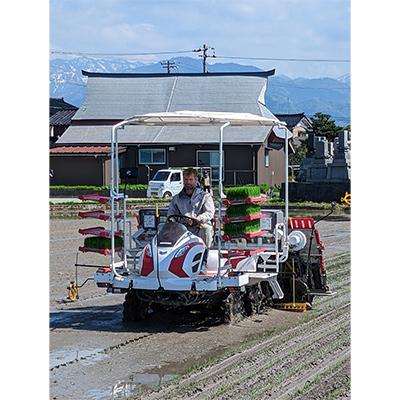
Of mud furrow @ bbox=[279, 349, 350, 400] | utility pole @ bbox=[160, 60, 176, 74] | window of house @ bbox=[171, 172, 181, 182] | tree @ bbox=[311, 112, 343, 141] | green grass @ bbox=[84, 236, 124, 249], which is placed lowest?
mud furrow @ bbox=[279, 349, 350, 400]

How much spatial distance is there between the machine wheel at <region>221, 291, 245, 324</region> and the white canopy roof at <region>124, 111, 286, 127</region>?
163 centimetres

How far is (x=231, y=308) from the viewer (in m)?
8.23

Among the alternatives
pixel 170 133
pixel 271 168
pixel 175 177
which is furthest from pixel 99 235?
pixel 271 168

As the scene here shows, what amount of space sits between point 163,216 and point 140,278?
3.66 ft

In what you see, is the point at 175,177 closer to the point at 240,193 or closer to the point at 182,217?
the point at 182,217

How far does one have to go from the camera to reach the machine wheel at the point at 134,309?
827 cm

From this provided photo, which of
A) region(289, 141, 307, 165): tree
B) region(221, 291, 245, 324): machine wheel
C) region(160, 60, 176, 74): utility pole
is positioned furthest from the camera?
region(160, 60, 176, 74): utility pole

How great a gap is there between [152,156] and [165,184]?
6225mm

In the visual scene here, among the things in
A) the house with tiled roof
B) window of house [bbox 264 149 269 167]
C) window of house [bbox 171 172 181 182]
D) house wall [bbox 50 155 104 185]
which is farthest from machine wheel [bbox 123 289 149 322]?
window of house [bbox 264 149 269 167]

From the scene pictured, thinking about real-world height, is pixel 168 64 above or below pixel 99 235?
above

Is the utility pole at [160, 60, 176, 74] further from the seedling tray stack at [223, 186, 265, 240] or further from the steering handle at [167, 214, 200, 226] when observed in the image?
the seedling tray stack at [223, 186, 265, 240]

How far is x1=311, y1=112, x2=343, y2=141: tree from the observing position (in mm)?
44200

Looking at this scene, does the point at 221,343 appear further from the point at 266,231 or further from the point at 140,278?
the point at 266,231
